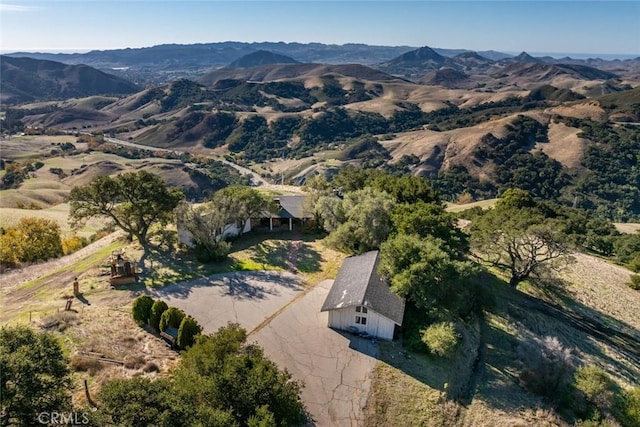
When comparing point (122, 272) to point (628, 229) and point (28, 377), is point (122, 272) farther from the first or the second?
point (628, 229)

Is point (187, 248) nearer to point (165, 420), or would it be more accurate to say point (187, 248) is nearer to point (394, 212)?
point (394, 212)

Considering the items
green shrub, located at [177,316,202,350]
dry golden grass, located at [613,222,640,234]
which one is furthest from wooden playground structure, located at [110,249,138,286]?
dry golden grass, located at [613,222,640,234]

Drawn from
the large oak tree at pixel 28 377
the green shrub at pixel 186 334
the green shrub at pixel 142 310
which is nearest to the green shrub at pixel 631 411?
the green shrub at pixel 186 334

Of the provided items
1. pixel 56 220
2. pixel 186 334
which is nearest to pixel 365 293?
pixel 186 334

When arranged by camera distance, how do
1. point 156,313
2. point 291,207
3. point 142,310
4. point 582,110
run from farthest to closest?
point 582,110
point 291,207
point 142,310
point 156,313

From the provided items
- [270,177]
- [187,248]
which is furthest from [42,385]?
[270,177]

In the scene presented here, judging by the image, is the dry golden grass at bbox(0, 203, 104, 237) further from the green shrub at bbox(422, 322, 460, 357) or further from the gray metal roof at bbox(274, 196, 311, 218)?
the green shrub at bbox(422, 322, 460, 357)
